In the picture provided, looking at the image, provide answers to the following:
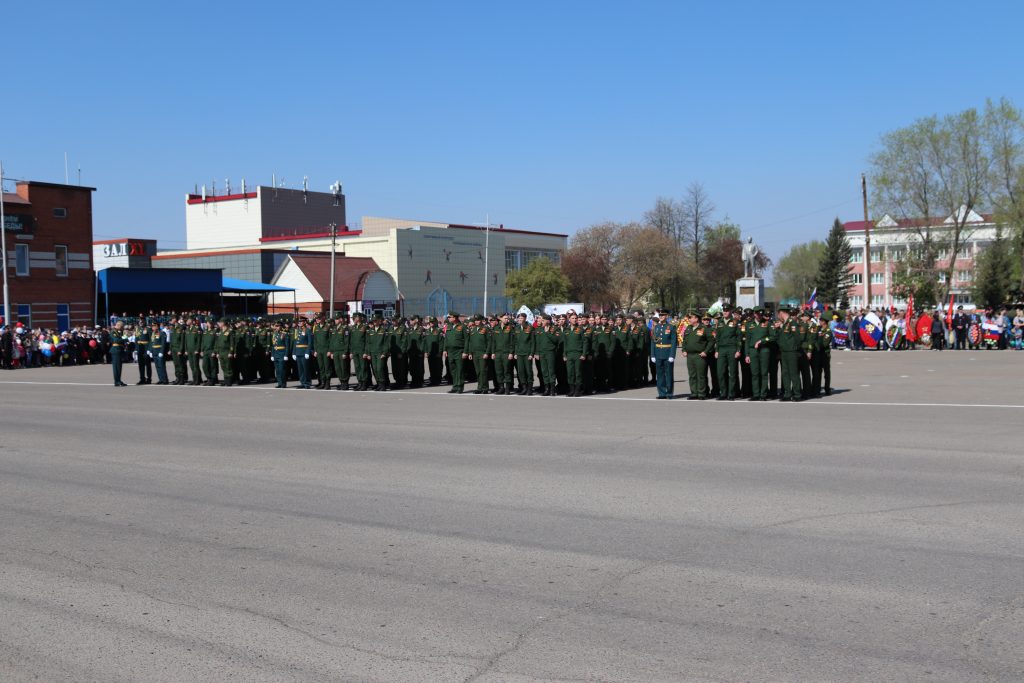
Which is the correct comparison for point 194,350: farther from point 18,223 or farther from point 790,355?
point 18,223

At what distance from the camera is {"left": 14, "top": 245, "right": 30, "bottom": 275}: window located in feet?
164

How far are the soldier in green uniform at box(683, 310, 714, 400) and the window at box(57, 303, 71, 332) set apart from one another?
138 ft

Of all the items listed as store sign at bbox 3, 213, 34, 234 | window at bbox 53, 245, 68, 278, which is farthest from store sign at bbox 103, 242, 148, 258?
store sign at bbox 3, 213, 34, 234

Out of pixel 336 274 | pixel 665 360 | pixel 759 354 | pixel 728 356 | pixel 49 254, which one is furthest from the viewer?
pixel 336 274

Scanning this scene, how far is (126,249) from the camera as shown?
67562 mm

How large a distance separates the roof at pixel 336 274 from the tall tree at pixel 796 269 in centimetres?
6632

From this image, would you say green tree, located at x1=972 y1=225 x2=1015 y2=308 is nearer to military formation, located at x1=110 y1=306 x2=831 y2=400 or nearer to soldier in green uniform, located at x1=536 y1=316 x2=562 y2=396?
military formation, located at x1=110 y1=306 x2=831 y2=400

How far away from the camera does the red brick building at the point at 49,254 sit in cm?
4988

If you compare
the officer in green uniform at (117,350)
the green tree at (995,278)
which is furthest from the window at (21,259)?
the green tree at (995,278)

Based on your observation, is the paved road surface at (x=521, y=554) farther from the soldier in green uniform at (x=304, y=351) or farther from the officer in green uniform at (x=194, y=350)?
the officer in green uniform at (x=194, y=350)

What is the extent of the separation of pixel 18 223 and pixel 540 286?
34807 mm

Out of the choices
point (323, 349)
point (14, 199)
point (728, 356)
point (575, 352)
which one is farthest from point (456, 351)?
point (14, 199)

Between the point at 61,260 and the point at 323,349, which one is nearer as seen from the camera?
the point at 323,349

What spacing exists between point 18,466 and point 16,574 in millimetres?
5485
